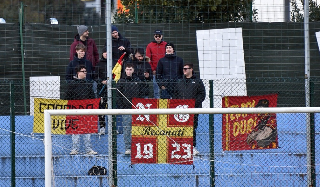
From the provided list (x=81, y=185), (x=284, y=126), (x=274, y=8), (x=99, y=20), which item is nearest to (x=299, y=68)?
(x=274, y=8)

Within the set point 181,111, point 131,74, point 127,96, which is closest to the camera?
point 181,111

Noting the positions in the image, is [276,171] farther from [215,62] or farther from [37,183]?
[37,183]

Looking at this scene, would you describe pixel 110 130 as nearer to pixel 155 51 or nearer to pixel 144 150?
pixel 144 150

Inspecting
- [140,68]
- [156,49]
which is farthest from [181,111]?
[156,49]

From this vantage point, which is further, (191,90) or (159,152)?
(191,90)

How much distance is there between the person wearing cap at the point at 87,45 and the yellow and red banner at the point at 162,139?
2050mm

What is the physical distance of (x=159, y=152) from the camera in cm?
1014

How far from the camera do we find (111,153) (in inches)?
405

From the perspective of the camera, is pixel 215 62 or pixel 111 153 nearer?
pixel 111 153

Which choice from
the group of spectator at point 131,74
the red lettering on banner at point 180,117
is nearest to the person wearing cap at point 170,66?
the group of spectator at point 131,74

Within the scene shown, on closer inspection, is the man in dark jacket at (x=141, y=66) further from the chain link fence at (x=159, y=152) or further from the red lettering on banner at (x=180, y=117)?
the red lettering on banner at (x=180, y=117)

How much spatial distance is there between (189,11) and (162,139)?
9.42 feet

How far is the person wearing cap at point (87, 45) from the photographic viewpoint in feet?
39.3

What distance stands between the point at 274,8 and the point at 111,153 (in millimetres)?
3698
